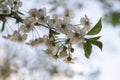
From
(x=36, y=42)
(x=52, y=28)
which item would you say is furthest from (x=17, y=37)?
(x=52, y=28)

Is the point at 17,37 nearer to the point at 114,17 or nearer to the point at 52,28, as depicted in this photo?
the point at 52,28

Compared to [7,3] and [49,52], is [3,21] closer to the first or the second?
[7,3]

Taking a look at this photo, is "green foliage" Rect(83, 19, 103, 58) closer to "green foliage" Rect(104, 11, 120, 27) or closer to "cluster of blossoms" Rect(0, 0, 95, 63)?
"cluster of blossoms" Rect(0, 0, 95, 63)

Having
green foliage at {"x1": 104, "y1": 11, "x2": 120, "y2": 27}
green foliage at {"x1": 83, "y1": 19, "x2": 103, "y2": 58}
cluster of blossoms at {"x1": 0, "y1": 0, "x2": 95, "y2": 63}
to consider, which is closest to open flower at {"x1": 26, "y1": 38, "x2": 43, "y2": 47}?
cluster of blossoms at {"x1": 0, "y1": 0, "x2": 95, "y2": 63}

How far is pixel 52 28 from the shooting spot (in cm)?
151

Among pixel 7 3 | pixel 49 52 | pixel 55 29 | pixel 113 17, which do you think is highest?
pixel 7 3

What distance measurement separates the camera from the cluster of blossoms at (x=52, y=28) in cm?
147

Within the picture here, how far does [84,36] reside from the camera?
1506mm

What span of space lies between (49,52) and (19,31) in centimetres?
17

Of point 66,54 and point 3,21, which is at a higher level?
point 3,21

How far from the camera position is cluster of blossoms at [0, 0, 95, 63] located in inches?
57.9

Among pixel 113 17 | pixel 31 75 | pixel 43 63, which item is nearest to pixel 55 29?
pixel 31 75

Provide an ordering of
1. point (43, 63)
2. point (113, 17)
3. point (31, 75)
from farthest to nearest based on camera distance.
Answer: point (113, 17), point (43, 63), point (31, 75)

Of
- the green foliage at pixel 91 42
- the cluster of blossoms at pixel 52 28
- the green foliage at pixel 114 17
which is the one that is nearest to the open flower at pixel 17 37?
the cluster of blossoms at pixel 52 28
